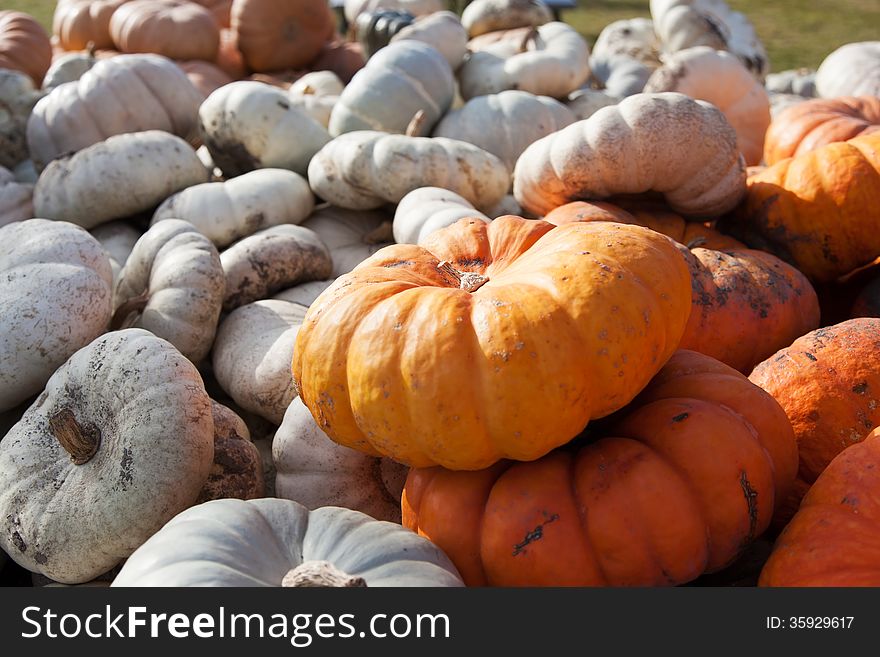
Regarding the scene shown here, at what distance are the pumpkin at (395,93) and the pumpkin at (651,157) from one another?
3.91 feet

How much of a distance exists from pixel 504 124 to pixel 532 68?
2.72ft

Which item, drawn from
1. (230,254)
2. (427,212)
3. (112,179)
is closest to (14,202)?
(112,179)

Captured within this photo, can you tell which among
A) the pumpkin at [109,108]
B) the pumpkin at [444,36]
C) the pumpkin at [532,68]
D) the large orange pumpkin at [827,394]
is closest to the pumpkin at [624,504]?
the large orange pumpkin at [827,394]

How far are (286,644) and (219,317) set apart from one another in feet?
5.73

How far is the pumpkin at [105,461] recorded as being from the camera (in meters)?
2.02

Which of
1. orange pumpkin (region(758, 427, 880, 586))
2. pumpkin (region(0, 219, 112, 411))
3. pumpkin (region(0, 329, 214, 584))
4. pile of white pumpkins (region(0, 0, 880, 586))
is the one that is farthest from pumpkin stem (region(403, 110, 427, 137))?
orange pumpkin (region(758, 427, 880, 586))

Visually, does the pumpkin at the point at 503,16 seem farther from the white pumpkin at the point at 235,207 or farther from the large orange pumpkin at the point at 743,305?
the large orange pumpkin at the point at 743,305

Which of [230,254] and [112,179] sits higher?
[112,179]

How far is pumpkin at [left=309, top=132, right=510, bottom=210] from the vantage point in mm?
3350

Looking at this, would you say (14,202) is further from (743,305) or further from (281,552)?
(743,305)

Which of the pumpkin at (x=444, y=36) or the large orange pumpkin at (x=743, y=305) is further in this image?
the pumpkin at (x=444, y=36)

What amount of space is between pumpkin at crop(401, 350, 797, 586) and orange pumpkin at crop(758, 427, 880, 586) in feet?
0.30

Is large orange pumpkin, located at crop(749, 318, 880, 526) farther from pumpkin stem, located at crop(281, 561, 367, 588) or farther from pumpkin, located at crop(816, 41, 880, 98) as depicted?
pumpkin, located at crop(816, 41, 880, 98)

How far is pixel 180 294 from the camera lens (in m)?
2.73
